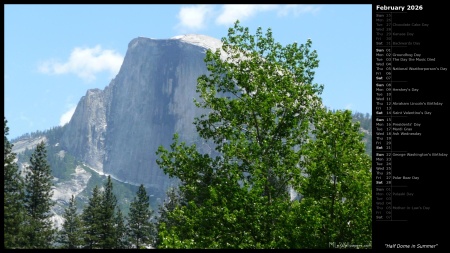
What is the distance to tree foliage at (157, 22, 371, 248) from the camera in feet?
80.8

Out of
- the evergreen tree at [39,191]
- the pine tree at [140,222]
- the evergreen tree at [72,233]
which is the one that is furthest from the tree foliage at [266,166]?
the pine tree at [140,222]

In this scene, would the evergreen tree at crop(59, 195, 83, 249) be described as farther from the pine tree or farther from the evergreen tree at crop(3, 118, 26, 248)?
the evergreen tree at crop(3, 118, 26, 248)

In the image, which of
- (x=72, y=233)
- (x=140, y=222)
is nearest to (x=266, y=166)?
(x=72, y=233)

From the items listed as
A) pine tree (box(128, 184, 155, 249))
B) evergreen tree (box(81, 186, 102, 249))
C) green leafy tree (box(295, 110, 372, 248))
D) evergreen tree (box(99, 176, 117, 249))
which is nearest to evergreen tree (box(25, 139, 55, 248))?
evergreen tree (box(81, 186, 102, 249))

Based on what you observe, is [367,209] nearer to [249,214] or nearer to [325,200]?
[325,200]

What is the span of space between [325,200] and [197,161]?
22.6 feet

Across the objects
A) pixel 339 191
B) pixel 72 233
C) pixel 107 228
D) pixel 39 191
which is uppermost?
pixel 39 191

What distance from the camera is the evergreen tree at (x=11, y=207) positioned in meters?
72.4

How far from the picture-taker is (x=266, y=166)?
27.3 metres

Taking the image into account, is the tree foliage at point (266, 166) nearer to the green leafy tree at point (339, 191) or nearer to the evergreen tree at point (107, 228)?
the green leafy tree at point (339, 191)

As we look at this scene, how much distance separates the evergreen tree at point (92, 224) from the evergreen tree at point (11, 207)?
14398 mm

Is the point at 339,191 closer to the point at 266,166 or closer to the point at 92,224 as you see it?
the point at 266,166

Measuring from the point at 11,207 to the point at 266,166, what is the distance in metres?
53.7
